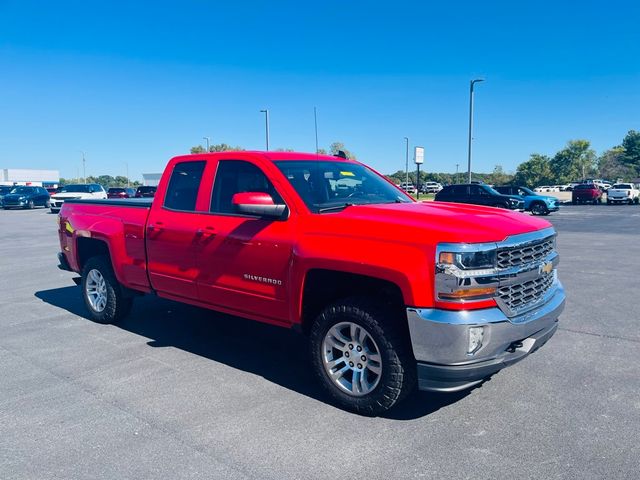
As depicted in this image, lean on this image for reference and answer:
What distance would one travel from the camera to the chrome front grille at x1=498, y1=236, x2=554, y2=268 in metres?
3.60

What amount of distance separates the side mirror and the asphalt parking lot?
57.6 inches

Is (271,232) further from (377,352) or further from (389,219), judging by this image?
(377,352)

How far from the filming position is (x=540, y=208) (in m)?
28.6

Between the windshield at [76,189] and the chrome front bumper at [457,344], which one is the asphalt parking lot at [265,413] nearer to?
the chrome front bumper at [457,344]

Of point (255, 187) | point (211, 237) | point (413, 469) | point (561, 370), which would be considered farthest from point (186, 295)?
point (561, 370)

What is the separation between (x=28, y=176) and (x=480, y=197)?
118740 mm

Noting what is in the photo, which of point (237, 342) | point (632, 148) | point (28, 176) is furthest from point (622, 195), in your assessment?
point (28, 176)

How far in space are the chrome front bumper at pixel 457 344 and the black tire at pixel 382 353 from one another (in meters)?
0.17

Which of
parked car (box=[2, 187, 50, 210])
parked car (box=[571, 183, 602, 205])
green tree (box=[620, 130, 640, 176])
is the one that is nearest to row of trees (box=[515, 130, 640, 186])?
green tree (box=[620, 130, 640, 176])

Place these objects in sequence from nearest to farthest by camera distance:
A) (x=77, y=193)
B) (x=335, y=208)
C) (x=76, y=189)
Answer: (x=335, y=208)
(x=77, y=193)
(x=76, y=189)

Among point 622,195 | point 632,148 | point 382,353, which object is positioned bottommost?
point 622,195

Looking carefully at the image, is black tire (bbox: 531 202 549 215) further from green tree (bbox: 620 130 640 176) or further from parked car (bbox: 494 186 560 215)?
green tree (bbox: 620 130 640 176)

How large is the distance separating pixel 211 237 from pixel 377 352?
1.93 meters

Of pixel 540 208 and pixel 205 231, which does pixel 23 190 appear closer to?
pixel 540 208
